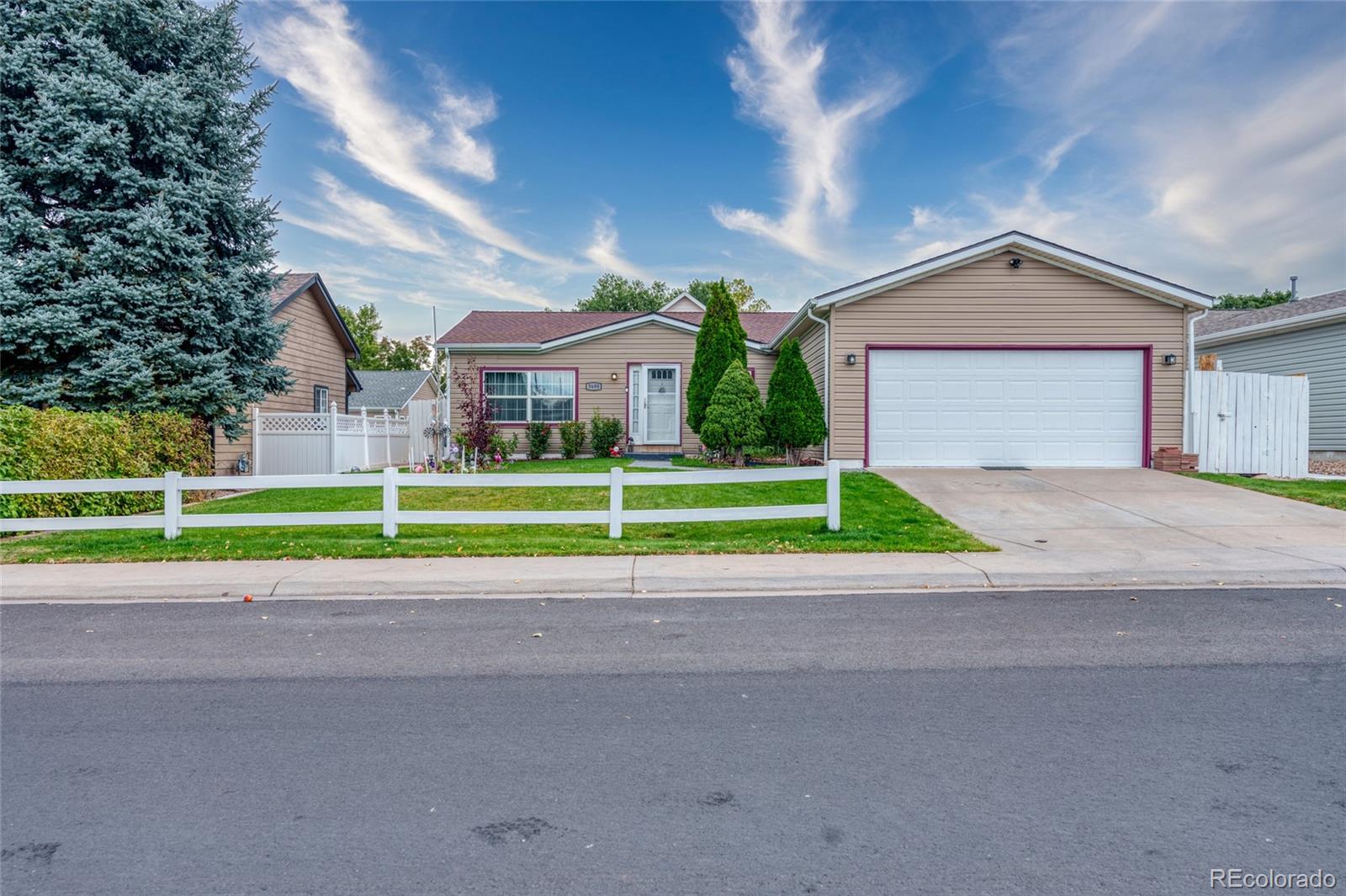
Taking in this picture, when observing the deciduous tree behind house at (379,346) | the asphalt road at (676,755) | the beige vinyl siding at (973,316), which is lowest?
the asphalt road at (676,755)

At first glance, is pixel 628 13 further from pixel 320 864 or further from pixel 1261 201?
pixel 320 864

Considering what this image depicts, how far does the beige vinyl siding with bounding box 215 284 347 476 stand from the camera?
17250 millimetres

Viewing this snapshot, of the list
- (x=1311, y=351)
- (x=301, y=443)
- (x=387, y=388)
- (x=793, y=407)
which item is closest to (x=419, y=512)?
(x=793, y=407)

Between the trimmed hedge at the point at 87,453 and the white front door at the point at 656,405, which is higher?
the white front door at the point at 656,405

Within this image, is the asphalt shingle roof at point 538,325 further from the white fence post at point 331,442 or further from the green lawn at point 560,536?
the green lawn at point 560,536

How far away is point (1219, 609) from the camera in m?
5.88

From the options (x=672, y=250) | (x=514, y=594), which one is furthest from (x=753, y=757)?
(x=672, y=250)

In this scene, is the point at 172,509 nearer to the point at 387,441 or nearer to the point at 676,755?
the point at 676,755

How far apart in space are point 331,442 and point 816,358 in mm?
11407

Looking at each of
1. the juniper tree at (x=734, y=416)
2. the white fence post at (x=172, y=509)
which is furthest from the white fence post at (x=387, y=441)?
the white fence post at (x=172, y=509)

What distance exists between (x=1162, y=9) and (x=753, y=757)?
53.0 ft

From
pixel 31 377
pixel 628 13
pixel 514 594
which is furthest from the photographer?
pixel 628 13

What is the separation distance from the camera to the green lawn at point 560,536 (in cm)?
814

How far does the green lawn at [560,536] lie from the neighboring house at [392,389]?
27494 millimetres
